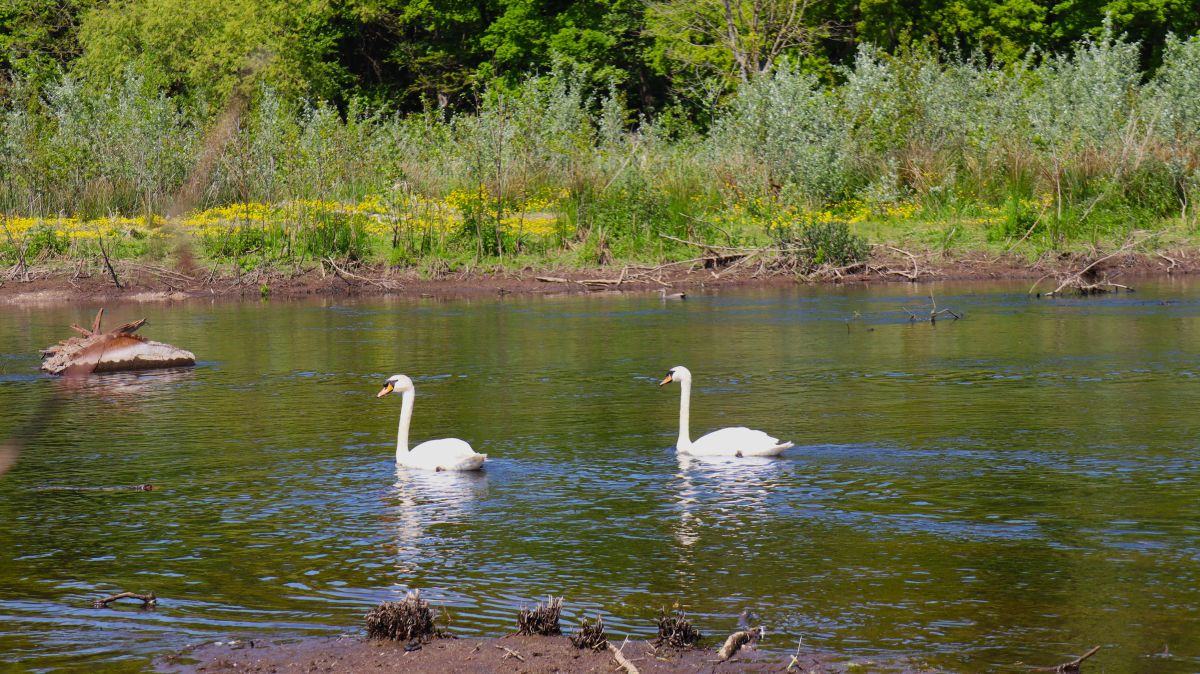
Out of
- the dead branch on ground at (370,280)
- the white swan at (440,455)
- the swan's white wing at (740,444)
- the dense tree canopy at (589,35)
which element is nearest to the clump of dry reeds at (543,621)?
A: the white swan at (440,455)

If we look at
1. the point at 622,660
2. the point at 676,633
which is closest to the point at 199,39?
the point at 676,633

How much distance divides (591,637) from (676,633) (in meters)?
0.44

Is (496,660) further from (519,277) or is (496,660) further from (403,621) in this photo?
(519,277)

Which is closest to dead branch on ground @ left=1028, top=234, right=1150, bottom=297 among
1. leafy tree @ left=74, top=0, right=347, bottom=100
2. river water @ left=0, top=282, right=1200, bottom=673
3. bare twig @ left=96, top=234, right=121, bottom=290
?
river water @ left=0, top=282, right=1200, bottom=673

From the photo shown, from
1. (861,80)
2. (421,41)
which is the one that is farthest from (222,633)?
(421,41)

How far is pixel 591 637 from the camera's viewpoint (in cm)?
787

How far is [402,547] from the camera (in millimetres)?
10734

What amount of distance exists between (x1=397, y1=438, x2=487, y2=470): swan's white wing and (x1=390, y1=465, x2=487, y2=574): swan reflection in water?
0.22 ft

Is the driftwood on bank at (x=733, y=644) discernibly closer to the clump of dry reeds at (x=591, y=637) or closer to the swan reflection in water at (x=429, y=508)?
the clump of dry reeds at (x=591, y=637)

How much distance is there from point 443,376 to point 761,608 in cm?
1205

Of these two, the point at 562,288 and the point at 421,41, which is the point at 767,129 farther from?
the point at 421,41

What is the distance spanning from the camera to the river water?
8.80 m

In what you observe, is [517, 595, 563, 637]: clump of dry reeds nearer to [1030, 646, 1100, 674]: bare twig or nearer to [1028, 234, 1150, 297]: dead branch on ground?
[1030, 646, 1100, 674]: bare twig

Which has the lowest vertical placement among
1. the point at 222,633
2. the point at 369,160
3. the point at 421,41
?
the point at 222,633
